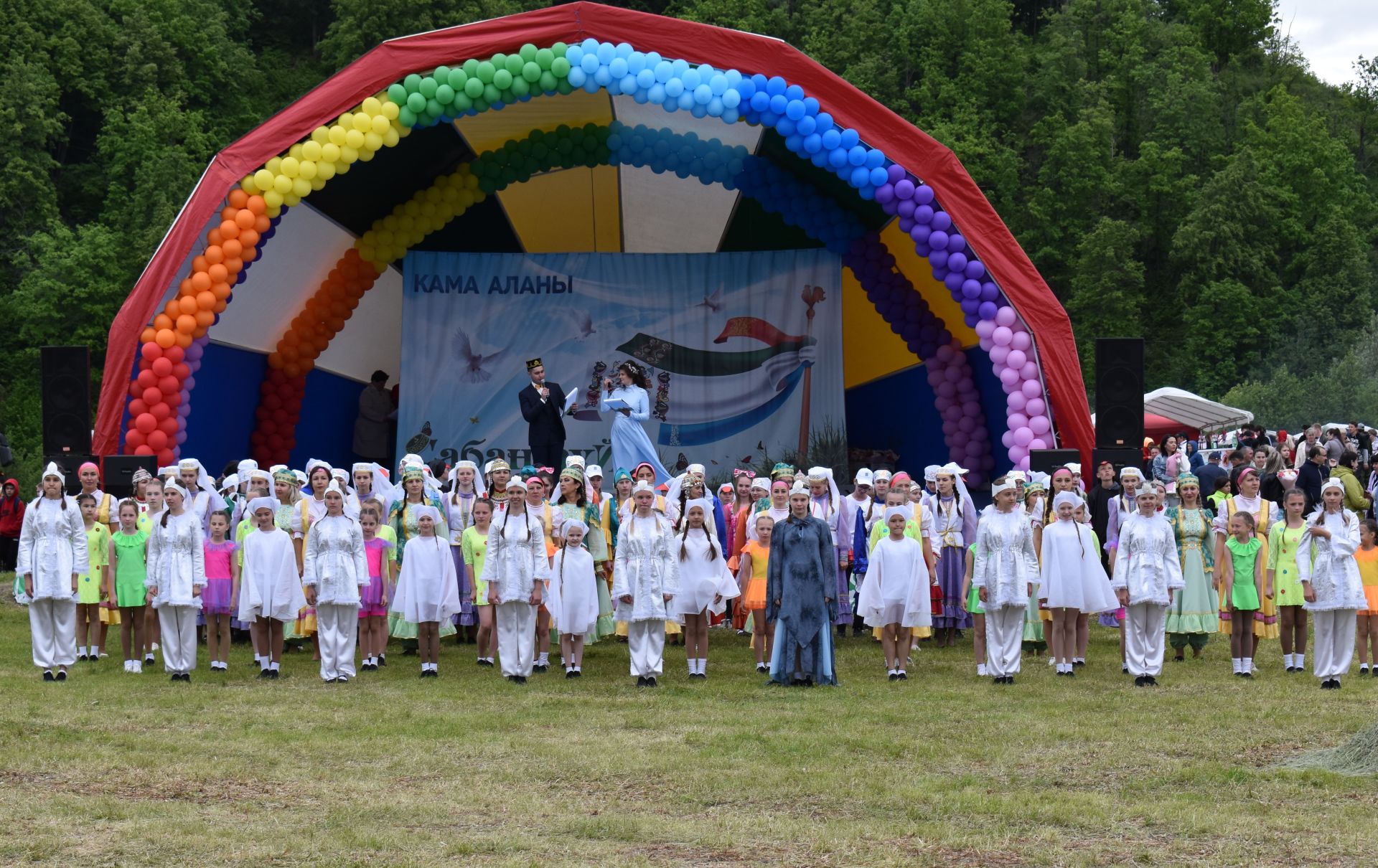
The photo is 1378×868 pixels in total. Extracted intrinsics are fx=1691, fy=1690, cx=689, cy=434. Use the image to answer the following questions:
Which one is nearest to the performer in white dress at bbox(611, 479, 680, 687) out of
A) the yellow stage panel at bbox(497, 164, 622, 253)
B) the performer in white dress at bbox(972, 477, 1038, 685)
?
the performer in white dress at bbox(972, 477, 1038, 685)

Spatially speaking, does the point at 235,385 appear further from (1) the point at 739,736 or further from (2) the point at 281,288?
(1) the point at 739,736

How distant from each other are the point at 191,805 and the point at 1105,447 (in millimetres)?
9478

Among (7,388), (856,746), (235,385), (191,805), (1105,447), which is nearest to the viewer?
(191,805)

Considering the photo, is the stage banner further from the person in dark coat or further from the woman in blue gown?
the person in dark coat

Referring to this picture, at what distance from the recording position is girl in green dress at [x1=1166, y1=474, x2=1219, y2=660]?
39.2 ft

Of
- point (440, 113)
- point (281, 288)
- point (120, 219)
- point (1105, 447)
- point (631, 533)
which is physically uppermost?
point (120, 219)

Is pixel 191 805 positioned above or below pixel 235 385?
below

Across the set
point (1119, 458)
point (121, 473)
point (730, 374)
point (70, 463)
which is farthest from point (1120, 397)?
point (70, 463)

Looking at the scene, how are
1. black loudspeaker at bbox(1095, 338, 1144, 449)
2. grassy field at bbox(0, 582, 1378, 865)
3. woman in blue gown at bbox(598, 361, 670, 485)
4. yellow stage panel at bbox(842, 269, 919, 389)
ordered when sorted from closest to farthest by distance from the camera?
grassy field at bbox(0, 582, 1378, 865)
black loudspeaker at bbox(1095, 338, 1144, 449)
woman in blue gown at bbox(598, 361, 670, 485)
yellow stage panel at bbox(842, 269, 919, 389)

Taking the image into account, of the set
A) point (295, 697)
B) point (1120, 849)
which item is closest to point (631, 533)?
point (295, 697)

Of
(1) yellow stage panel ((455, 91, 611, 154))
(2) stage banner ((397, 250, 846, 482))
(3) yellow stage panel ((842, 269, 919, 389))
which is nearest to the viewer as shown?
(1) yellow stage panel ((455, 91, 611, 154))

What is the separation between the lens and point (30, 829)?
7258 millimetres

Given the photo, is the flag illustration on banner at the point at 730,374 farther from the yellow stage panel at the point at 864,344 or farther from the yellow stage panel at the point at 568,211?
the yellow stage panel at the point at 568,211

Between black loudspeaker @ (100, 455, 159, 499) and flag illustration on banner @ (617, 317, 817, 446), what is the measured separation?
676 cm
